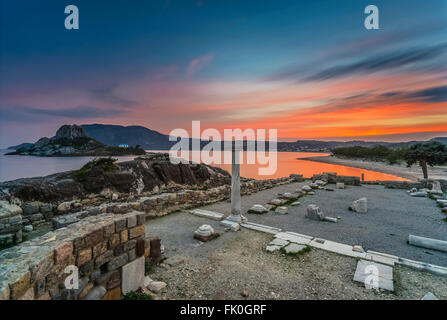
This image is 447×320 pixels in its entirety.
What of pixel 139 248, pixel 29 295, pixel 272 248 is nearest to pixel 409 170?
pixel 272 248

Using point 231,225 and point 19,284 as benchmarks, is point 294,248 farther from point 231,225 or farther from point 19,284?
point 19,284

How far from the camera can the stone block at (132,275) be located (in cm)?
345

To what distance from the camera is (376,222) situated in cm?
783

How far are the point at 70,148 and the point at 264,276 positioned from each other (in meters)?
44.0

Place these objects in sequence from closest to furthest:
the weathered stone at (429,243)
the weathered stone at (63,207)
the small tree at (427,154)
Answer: the weathered stone at (429,243) → the weathered stone at (63,207) → the small tree at (427,154)

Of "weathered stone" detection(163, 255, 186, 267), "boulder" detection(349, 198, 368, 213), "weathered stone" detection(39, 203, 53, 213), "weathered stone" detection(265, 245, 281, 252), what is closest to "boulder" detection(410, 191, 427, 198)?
"boulder" detection(349, 198, 368, 213)

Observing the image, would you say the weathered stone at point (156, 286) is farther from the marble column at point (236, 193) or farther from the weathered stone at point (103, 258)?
the marble column at point (236, 193)

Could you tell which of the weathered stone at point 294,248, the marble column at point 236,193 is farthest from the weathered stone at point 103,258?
the marble column at point 236,193

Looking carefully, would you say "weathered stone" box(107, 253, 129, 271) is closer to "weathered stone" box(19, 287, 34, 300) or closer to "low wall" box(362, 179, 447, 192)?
"weathered stone" box(19, 287, 34, 300)

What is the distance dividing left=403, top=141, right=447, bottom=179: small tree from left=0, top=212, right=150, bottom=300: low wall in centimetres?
2335

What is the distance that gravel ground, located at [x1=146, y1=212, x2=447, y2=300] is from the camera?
12.1 ft

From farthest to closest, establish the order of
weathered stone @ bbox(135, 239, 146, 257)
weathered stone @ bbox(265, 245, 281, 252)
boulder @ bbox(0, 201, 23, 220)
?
1. boulder @ bbox(0, 201, 23, 220)
2. weathered stone @ bbox(265, 245, 281, 252)
3. weathered stone @ bbox(135, 239, 146, 257)

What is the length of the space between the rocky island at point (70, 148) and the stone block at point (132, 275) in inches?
1303
